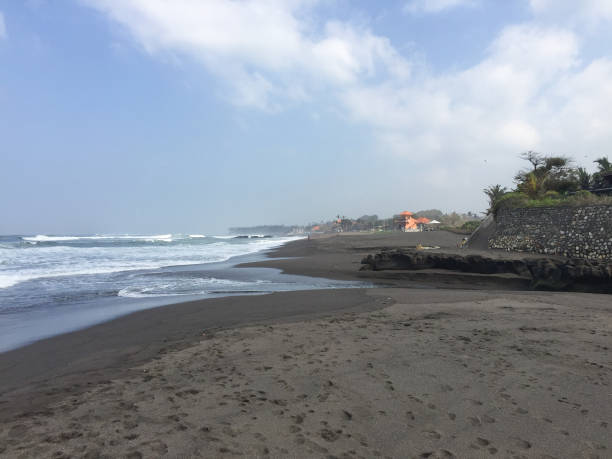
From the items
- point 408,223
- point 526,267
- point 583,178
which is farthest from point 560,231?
point 408,223

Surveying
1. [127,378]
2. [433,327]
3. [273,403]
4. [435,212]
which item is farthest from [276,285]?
[435,212]

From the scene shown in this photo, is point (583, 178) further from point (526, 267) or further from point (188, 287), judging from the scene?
point (188, 287)

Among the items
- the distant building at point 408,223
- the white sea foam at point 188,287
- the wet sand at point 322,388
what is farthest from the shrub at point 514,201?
the distant building at point 408,223

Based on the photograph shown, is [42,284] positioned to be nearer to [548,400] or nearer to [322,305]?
[322,305]

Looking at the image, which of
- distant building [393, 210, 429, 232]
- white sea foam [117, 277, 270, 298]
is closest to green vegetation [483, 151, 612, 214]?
white sea foam [117, 277, 270, 298]

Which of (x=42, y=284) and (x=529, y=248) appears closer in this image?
(x=42, y=284)

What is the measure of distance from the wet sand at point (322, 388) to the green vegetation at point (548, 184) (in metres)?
16.7

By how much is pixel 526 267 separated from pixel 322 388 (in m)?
11.6

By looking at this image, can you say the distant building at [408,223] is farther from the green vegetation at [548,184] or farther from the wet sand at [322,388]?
the wet sand at [322,388]

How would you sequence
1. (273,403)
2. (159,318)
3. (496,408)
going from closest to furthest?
(496,408) → (273,403) → (159,318)

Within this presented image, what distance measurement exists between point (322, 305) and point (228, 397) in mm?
5492

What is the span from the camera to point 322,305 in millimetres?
9047

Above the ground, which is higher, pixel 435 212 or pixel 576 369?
pixel 435 212

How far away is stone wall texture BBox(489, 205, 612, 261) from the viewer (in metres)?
15.6
